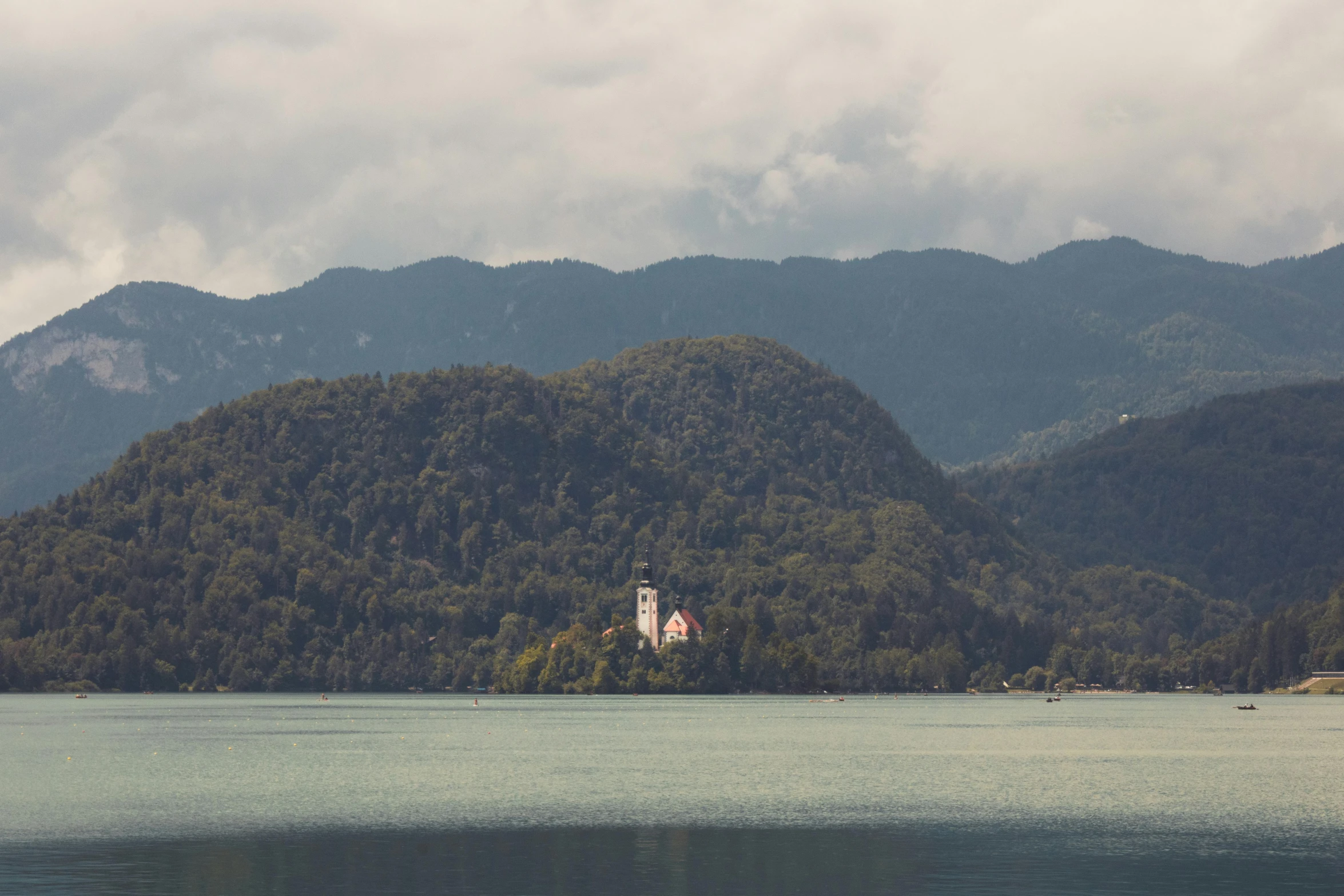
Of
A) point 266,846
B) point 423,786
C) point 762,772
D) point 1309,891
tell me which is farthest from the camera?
point 762,772

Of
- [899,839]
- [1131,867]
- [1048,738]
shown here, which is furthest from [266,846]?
[1048,738]

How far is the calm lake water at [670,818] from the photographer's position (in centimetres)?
7812

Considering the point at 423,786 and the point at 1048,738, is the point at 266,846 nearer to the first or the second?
the point at 423,786

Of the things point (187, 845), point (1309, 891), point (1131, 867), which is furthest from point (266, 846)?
point (1309, 891)

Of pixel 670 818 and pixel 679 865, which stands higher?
pixel 670 818

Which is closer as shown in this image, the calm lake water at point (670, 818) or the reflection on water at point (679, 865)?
the reflection on water at point (679, 865)

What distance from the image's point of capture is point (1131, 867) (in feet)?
268

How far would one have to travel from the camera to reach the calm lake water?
7812 cm

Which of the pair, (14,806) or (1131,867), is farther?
(14,806)

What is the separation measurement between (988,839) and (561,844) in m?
21.0

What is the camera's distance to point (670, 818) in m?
101

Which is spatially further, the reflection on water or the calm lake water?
the calm lake water

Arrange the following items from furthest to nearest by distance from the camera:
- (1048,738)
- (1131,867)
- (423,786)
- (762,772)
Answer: (1048,738)
(762,772)
(423,786)
(1131,867)

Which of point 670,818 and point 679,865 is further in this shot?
point 670,818
